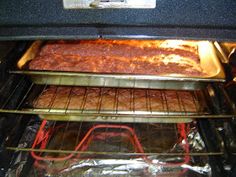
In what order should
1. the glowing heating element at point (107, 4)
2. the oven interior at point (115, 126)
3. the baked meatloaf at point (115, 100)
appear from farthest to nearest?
the baked meatloaf at point (115, 100)
the oven interior at point (115, 126)
the glowing heating element at point (107, 4)

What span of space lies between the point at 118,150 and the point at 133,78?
0.39 metres

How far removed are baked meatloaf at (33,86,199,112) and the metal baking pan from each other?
0.10 meters

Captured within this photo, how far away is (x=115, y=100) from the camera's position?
4.69 ft

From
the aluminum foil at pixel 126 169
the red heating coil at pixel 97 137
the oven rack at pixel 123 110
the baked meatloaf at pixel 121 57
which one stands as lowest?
the aluminum foil at pixel 126 169

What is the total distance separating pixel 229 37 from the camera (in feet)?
2.77

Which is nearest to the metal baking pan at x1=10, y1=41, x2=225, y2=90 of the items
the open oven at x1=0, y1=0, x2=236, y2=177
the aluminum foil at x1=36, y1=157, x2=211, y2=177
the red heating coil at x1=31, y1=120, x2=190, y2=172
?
the open oven at x1=0, y1=0, x2=236, y2=177

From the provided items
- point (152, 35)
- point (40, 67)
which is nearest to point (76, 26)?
point (152, 35)

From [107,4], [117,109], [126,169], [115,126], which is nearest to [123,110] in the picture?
[117,109]

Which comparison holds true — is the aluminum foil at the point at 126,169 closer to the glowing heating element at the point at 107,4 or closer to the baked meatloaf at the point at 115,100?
the baked meatloaf at the point at 115,100

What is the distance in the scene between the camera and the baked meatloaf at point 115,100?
1.38m

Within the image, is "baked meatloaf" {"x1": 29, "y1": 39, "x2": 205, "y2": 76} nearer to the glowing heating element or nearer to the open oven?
the open oven

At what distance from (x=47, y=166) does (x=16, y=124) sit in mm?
256

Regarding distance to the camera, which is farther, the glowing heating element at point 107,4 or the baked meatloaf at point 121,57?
the baked meatloaf at point 121,57

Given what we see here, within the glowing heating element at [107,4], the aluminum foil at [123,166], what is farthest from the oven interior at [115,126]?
the glowing heating element at [107,4]
